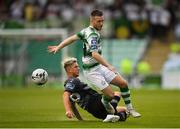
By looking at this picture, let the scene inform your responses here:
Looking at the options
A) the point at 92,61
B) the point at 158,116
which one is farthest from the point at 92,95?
the point at 158,116

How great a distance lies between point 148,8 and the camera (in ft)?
125

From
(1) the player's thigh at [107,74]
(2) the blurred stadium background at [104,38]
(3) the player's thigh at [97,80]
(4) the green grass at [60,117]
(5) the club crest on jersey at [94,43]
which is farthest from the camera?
(2) the blurred stadium background at [104,38]

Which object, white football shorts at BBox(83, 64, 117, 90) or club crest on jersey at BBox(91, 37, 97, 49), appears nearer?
club crest on jersey at BBox(91, 37, 97, 49)

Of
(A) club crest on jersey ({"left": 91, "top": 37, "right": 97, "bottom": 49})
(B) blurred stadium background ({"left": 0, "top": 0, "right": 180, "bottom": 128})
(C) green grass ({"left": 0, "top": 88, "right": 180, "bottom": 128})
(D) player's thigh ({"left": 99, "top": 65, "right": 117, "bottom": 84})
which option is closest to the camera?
(C) green grass ({"left": 0, "top": 88, "right": 180, "bottom": 128})

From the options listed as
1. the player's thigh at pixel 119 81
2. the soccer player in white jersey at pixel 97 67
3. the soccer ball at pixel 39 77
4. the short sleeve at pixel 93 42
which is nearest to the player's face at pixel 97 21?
the soccer player in white jersey at pixel 97 67

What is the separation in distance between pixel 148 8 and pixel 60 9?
4.45m

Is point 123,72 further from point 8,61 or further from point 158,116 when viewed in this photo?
point 158,116

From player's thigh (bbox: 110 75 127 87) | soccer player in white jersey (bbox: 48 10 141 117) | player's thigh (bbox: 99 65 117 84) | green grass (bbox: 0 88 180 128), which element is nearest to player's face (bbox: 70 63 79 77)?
soccer player in white jersey (bbox: 48 10 141 117)

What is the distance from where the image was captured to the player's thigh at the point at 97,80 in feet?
45.4

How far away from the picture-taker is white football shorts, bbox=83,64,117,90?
13859mm

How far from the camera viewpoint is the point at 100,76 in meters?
13.9

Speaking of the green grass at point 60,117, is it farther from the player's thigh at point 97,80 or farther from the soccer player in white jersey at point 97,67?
the player's thigh at point 97,80

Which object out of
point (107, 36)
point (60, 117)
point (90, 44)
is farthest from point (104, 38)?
point (90, 44)

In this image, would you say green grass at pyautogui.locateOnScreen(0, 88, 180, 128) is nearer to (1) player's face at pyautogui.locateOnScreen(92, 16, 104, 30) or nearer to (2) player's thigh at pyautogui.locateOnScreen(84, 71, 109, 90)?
(2) player's thigh at pyautogui.locateOnScreen(84, 71, 109, 90)
